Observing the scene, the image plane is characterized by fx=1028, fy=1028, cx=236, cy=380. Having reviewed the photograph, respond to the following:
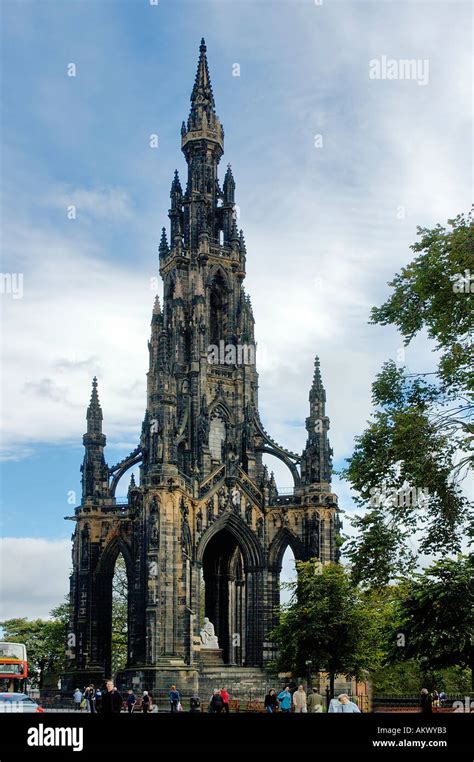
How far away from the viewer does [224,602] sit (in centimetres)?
6700

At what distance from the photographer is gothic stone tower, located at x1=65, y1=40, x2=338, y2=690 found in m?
55.3

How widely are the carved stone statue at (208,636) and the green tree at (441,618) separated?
34782mm

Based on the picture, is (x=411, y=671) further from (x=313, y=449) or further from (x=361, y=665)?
(x=361, y=665)

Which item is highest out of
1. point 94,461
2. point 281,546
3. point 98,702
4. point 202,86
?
point 202,86

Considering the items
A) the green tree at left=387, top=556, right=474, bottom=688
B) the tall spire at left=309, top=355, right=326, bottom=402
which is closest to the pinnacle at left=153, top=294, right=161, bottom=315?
the tall spire at left=309, top=355, right=326, bottom=402

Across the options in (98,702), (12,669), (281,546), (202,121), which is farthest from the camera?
(202,121)

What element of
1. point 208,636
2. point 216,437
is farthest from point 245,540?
point 216,437

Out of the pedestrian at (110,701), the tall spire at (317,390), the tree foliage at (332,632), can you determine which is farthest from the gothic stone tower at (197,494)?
the pedestrian at (110,701)

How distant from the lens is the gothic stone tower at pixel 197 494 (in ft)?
182

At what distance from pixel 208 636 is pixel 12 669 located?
965 inches

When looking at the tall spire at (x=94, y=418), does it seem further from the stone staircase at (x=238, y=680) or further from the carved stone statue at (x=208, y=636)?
the stone staircase at (x=238, y=680)

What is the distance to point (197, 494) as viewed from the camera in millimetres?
61500
